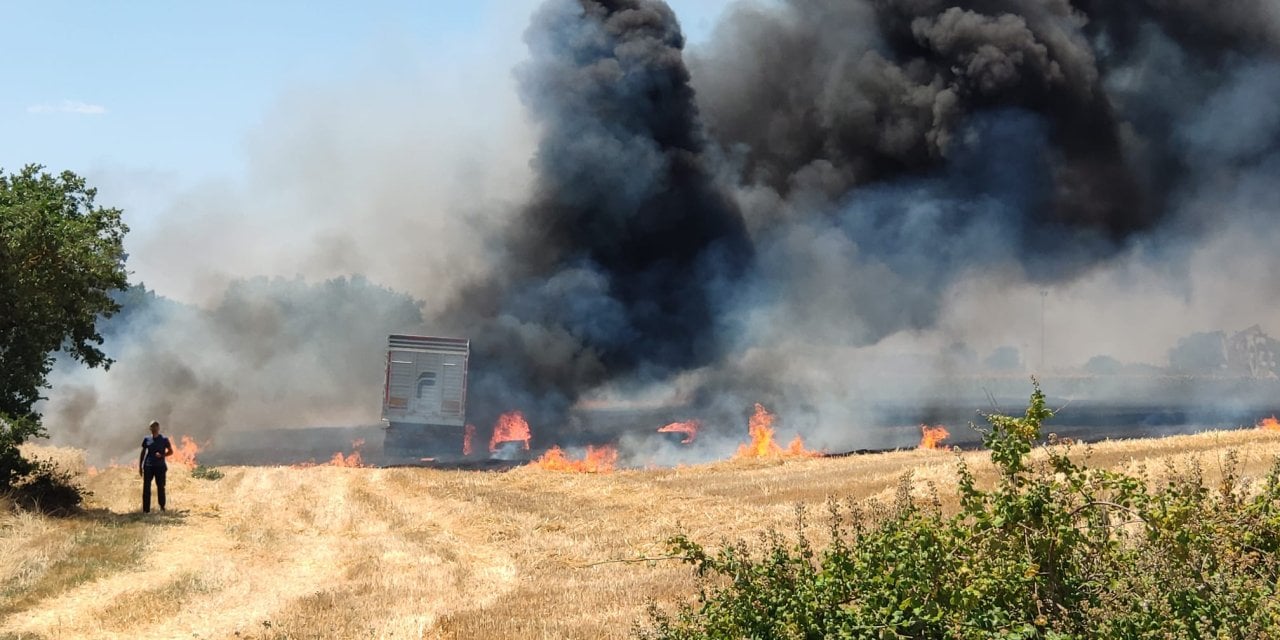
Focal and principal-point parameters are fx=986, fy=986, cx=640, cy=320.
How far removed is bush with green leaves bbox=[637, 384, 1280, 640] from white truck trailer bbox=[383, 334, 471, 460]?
3059 cm

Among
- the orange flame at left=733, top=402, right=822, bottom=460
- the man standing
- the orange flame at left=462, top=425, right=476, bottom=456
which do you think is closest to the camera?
the man standing

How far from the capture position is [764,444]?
40.3m

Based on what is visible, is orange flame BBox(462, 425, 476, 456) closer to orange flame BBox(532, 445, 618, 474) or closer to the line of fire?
the line of fire

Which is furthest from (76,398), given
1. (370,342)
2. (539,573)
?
(539,573)

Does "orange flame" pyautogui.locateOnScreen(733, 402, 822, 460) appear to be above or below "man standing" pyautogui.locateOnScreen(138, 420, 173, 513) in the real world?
above

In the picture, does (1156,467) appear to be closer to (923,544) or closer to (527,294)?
(923,544)

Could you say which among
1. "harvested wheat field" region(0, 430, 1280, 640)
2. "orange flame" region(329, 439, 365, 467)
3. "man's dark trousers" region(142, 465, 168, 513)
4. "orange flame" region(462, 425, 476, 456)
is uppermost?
"orange flame" region(462, 425, 476, 456)

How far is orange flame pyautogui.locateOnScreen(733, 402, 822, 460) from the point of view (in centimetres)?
3541

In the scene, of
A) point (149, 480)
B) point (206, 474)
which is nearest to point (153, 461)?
point (149, 480)

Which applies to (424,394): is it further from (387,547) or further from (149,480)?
(387,547)

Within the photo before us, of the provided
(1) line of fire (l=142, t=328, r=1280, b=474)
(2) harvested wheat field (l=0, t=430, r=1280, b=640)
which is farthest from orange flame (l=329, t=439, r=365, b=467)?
(2) harvested wheat field (l=0, t=430, r=1280, b=640)

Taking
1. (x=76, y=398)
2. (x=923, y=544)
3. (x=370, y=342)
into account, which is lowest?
(x=923, y=544)

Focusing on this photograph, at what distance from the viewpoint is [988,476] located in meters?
23.5

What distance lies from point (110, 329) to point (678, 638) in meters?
58.4
